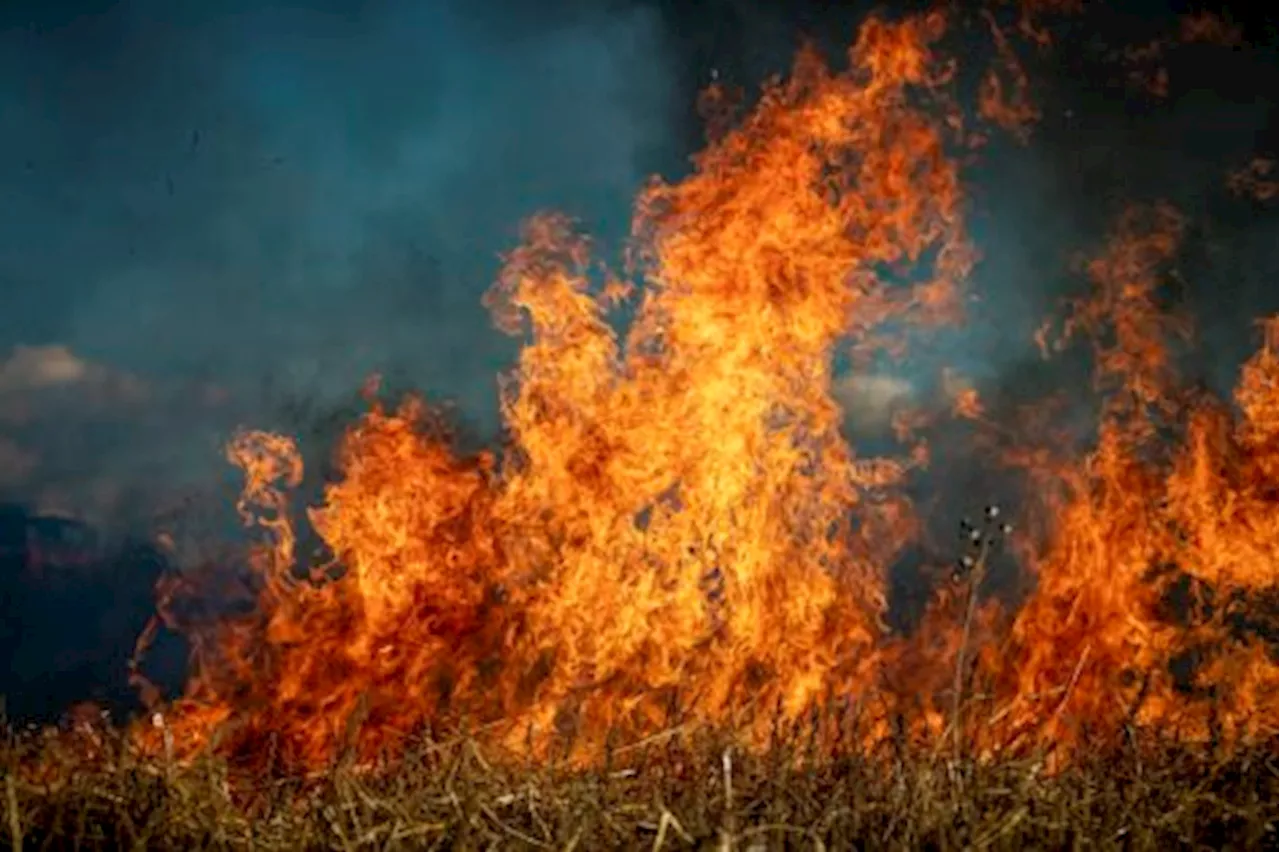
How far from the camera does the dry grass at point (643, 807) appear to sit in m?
4.08

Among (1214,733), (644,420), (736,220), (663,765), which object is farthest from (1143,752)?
(736,220)

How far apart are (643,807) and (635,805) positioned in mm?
39

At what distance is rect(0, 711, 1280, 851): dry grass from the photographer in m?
4.08

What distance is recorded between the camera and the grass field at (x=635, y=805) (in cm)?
408

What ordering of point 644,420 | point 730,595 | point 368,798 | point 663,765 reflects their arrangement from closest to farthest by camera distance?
point 368,798, point 663,765, point 730,595, point 644,420

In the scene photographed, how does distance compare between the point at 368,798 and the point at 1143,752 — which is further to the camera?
the point at 1143,752

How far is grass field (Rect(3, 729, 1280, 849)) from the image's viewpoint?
4082 mm

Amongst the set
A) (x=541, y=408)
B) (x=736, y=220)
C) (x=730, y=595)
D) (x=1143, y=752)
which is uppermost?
(x=736, y=220)

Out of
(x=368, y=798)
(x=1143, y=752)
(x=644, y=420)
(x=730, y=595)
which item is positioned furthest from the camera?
(x=644, y=420)

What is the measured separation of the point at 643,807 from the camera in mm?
4273

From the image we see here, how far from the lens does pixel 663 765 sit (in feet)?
16.3

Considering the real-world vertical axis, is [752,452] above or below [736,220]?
below

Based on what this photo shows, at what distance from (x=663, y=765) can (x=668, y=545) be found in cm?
891

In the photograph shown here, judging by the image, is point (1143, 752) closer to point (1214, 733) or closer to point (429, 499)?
point (1214, 733)
